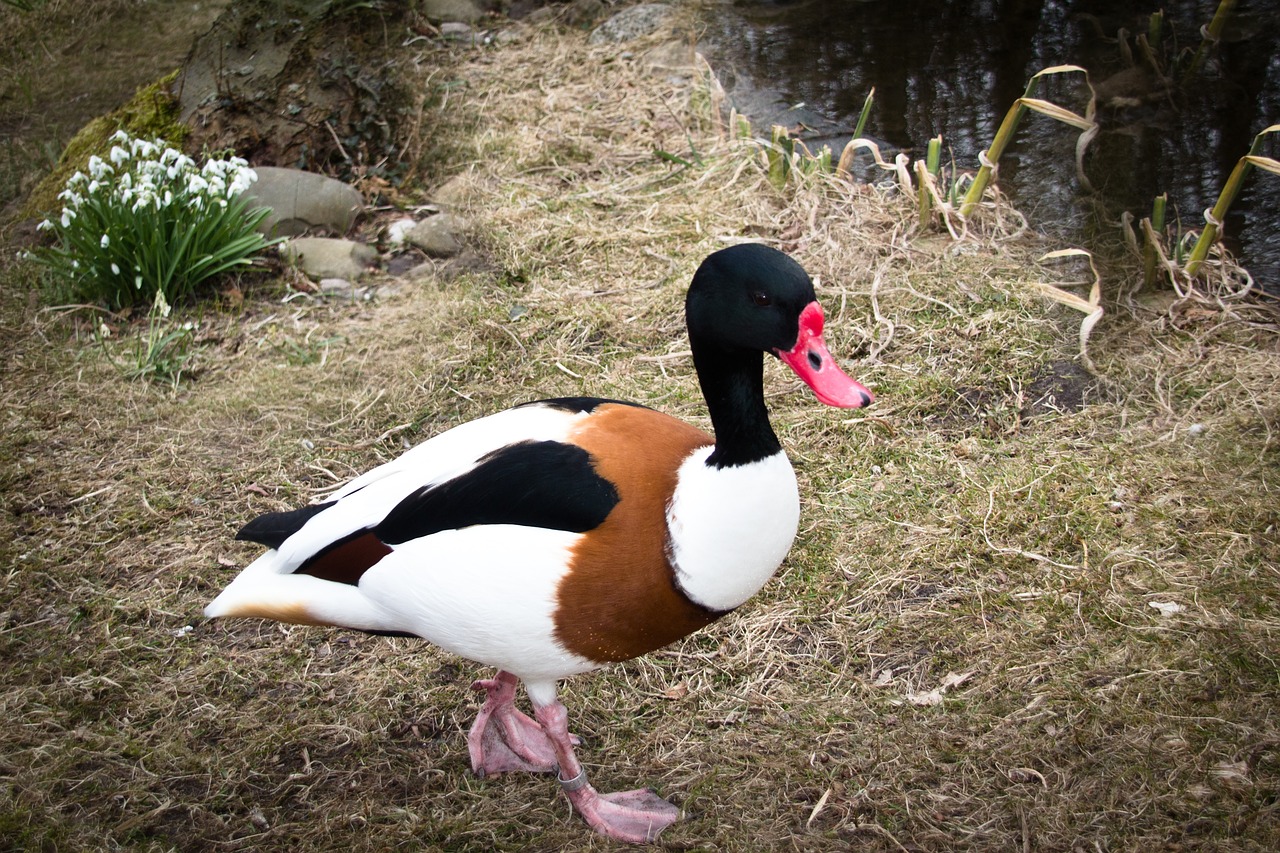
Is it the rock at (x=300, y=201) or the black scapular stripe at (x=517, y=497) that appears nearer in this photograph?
the black scapular stripe at (x=517, y=497)

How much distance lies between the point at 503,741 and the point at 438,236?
2.68 meters

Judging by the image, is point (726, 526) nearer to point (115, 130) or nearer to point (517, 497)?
point (517, 497)

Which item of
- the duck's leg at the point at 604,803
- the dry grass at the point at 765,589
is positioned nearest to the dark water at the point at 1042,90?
the dry grass at the point at 765,589

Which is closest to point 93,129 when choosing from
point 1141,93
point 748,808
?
point 748,808

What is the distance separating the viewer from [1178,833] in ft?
7.07

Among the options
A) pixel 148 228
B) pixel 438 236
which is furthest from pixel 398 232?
pixel 148 228

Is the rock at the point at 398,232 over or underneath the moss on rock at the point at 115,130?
underneath

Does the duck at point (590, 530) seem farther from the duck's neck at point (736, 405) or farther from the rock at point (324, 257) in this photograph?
the rock at point (324, 257)

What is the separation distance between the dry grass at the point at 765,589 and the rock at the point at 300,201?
1.47 ft

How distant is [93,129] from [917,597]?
14.4 feet

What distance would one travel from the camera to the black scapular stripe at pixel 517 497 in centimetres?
211

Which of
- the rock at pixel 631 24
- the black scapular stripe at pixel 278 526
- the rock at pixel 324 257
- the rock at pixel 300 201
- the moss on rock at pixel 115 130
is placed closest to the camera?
the black scapular stripe at pixel 278 526

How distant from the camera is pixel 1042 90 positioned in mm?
5078

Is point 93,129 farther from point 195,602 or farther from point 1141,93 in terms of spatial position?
point 1141,93
